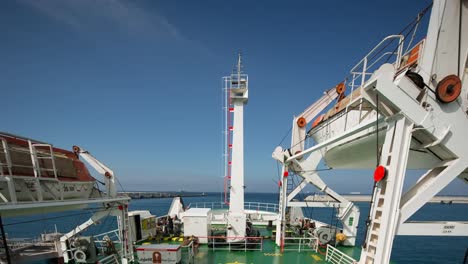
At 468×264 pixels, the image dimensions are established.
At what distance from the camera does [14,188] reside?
5.41m

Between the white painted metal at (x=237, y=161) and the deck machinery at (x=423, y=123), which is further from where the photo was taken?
the white painted metal at (x=237, y=161)

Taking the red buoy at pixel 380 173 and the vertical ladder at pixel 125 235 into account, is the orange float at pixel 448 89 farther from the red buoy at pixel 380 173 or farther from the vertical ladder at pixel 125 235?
the vertical ladder at pixel 125 235

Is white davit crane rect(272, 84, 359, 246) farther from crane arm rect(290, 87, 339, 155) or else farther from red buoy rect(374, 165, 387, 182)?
red buoy rect(374, 165, 387, 182)

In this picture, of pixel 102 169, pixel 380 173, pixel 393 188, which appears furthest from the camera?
pixel 102 169

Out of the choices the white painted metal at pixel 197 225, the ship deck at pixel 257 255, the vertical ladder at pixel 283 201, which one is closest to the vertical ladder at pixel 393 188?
the vertical ladder at pixel 283 201

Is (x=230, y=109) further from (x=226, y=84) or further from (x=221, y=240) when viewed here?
(x=221, y=240)

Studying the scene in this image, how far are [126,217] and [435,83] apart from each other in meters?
11.8

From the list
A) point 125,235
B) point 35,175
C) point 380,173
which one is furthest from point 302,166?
point 35,175

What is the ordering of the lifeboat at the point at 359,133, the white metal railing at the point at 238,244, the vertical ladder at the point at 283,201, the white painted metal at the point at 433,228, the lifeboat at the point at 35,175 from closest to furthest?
the white painted metal at the point at 433,228
the lifeboat at the point at 359,133
the lifeboat at the point at 35,175
the vertical ladder at the point at 283,201
the white metal railing at the point at 238,244

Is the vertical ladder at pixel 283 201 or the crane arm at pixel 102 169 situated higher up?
the crane arm at pixel 102 169

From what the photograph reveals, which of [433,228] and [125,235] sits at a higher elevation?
[433,228]

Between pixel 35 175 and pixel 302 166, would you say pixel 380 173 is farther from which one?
pixel 35 175

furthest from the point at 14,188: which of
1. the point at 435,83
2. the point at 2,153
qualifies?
the point at 435,83

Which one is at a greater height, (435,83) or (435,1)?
(435,1)
